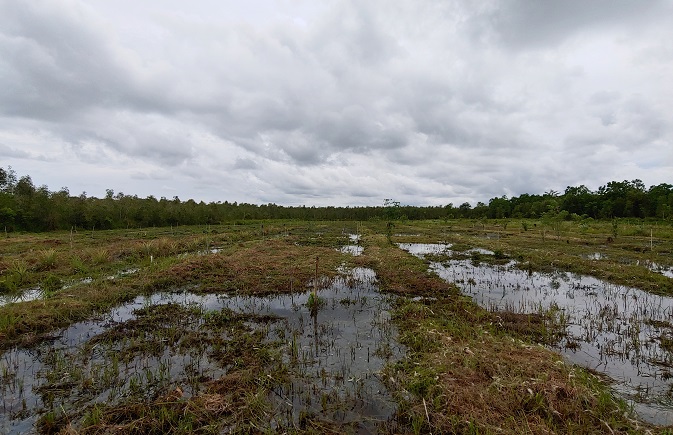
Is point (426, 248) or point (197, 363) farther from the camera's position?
point (426, 248)

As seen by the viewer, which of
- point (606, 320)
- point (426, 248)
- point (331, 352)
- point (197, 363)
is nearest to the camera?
point (197, 363)

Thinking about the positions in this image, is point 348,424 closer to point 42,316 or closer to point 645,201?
point 42,316

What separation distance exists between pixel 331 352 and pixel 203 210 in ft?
193

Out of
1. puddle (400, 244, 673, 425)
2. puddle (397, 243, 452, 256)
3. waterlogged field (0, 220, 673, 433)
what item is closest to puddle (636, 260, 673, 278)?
waterlogged field (0, 220, 673, 433)

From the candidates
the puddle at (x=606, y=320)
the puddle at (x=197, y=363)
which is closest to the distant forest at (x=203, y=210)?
the puddle at (x=606, y=320)

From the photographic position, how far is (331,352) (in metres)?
7.70

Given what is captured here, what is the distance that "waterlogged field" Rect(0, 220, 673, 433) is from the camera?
5.14m

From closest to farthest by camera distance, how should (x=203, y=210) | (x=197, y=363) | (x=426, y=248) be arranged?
1. (x=197, y=363)
2. (x=426, y=248)
3. (x=203, y=210)

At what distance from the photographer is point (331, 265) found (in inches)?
710

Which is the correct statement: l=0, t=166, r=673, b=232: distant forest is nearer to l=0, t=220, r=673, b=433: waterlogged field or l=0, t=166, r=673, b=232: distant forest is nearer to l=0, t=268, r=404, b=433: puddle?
l=0, t=220, r=673, b=433: waterlogged field

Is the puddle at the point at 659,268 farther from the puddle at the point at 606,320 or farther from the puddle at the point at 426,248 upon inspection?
the puddle at the point at 426,248

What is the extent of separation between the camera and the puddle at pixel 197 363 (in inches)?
219

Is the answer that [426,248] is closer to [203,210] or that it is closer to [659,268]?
[659,268]

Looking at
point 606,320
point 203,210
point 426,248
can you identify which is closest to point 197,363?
point 606,320
